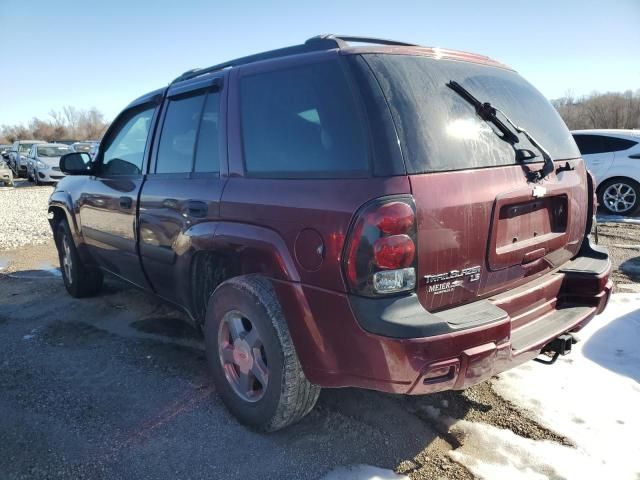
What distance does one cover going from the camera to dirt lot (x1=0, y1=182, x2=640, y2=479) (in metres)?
2.41

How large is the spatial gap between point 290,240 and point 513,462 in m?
1.55

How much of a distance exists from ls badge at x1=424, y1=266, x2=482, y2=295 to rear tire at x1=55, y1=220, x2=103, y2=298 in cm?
381

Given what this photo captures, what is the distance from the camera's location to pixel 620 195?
9375 mm

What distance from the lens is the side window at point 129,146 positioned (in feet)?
12.1

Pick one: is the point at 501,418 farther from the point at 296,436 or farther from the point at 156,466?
the point at 156,466

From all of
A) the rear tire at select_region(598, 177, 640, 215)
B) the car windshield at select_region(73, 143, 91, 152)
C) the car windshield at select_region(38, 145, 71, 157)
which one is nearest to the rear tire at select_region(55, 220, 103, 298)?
the rear tire at select_region(598, 177, 640, 215)

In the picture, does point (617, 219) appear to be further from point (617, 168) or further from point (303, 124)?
point (303, 124)

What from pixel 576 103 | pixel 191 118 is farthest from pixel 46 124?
pixel 191 118

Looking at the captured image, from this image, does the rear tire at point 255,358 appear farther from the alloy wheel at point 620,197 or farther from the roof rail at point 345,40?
the alloy wheel at point 620,197

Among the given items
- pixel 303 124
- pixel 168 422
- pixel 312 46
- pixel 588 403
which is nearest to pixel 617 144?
Answer: pixel 588 403

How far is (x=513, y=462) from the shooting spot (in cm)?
238

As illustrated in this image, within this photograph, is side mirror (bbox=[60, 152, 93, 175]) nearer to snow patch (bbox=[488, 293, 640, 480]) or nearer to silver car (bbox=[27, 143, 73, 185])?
snow patch (bbox=[488, 293, 640, 480])

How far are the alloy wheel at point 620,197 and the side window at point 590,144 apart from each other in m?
0.76

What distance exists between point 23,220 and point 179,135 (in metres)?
9.21
